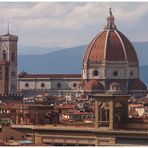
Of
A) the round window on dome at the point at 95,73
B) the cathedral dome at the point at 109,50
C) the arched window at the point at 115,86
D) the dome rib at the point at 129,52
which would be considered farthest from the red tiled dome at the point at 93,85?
the dome rib at the point at 129,52

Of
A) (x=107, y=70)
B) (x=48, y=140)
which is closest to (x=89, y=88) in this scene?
(x=107, y=70)

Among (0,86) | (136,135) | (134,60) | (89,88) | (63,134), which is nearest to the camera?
(136,135)

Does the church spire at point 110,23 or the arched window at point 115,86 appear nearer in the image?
the arched window at point 115,86

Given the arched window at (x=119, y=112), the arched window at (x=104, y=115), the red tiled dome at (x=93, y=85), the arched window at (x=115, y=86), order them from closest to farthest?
the arched window at (x=104, y=115) → the arched window at (x=119, y=112) → the arched window at (x=115, y=86) → the red tiled dome at (x=93, y=85)

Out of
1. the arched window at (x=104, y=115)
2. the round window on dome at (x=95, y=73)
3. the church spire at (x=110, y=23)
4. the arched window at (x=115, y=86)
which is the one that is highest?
the church spire at (x=110, y=23)

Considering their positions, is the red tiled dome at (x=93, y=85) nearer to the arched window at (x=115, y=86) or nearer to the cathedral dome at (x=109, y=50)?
the arched window at (x=115, y=86)

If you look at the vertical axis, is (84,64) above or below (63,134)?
above

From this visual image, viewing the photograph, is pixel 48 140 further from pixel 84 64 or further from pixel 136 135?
pixel 84 64

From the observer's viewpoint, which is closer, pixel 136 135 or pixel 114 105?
pixel 136 135

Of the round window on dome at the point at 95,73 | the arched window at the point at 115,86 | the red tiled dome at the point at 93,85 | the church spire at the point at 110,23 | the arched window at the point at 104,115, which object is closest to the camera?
the arched window at the point at 104,115
